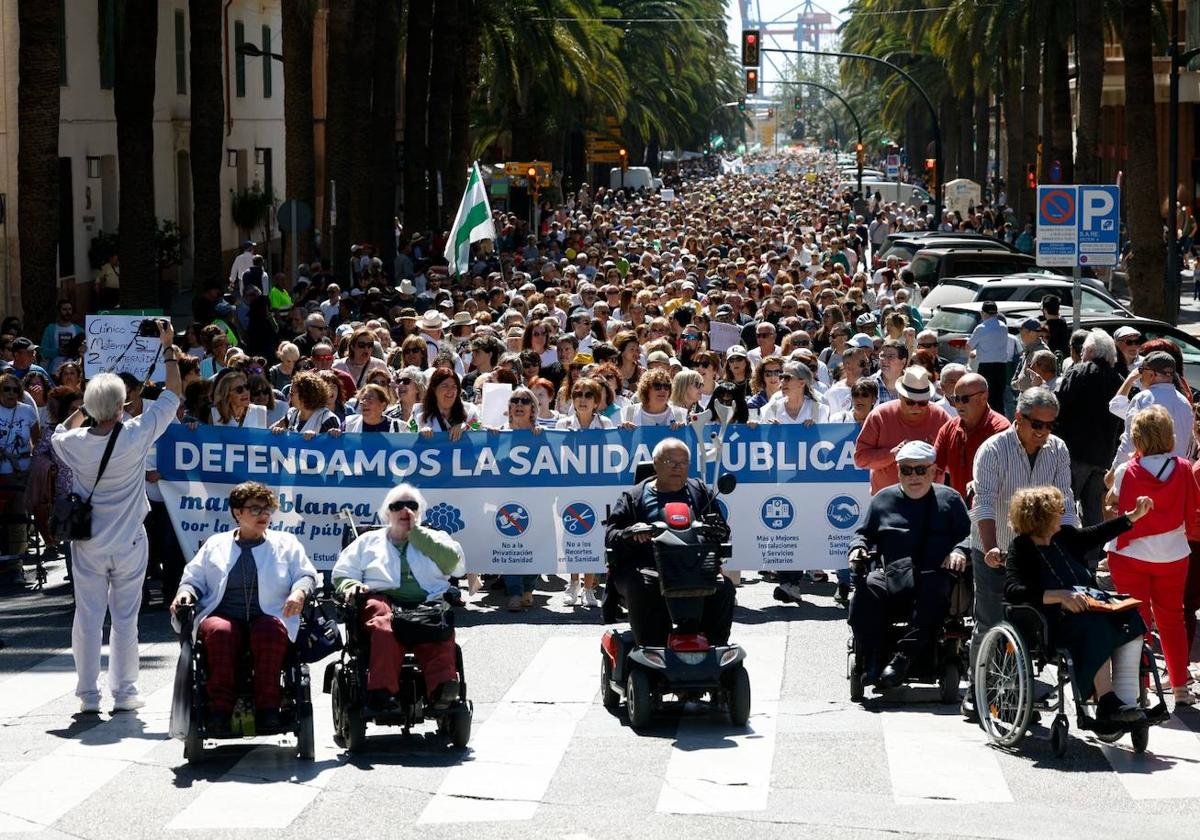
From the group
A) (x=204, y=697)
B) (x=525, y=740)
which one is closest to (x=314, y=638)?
(x=204, y=697)

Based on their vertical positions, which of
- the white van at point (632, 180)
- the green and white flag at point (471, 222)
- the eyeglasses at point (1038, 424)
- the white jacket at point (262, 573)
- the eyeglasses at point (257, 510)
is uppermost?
the white van at point (632, 180)

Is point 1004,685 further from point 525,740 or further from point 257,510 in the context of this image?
point 257,510

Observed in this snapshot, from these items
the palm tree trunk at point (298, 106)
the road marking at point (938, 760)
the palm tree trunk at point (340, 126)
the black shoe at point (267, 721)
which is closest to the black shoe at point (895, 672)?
the road marking at point (938, 760)

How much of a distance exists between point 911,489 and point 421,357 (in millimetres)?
8030

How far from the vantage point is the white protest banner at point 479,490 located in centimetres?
1512

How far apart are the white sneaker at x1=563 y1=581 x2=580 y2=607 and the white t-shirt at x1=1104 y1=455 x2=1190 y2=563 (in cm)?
500

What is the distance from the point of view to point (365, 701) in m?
10.3

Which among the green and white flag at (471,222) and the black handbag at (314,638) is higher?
the green and white flag at (471,222)

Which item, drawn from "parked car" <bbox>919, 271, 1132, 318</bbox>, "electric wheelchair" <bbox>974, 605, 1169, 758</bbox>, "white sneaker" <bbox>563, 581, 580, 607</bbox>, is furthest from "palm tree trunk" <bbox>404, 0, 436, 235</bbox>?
"electric wheelchair" <bbox>974, 605, 1169, 758</bbox>

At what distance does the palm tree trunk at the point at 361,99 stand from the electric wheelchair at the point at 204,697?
27270mm

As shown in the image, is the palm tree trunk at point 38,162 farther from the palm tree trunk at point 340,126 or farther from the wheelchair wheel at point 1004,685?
the wheelchair wheel at point 1004,685

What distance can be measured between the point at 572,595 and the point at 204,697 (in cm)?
547

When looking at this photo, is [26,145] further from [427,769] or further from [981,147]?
[981,147]

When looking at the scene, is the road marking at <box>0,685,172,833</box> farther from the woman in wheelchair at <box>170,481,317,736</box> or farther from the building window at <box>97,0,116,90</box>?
the building window at <box>97,0,116,90</box>
